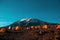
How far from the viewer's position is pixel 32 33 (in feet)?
124

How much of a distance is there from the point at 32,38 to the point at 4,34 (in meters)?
4.67

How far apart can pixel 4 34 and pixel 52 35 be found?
25.2 feet

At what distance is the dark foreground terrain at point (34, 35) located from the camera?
36266 mm

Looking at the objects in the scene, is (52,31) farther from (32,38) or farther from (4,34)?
(4,34)

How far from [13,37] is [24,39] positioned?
1.85 m

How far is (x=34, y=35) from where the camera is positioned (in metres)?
37.2

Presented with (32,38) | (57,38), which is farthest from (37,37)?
(57,38)

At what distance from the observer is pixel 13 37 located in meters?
36.9

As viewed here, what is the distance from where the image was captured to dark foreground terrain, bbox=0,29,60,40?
119 feet

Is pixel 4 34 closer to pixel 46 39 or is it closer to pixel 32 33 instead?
pixel 32 33

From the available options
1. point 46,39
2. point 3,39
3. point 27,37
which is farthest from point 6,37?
point 46,39

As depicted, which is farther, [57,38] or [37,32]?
[37,32]

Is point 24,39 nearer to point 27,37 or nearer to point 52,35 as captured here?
point 27,37

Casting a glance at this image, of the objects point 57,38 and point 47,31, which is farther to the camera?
point 47,31
